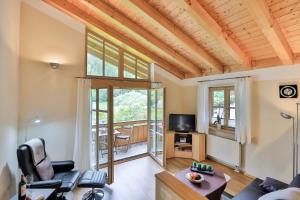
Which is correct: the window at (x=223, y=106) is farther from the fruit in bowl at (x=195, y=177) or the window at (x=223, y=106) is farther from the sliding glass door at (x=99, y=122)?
the sliding glass door at (x=99, y=122)

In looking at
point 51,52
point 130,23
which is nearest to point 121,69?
point 130,23

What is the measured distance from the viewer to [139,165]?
4.09 m

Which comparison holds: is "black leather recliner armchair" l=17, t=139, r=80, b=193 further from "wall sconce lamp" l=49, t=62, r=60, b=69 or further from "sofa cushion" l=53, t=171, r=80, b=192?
"wall sconce lamp" l=49, t=62, r=60, b=69

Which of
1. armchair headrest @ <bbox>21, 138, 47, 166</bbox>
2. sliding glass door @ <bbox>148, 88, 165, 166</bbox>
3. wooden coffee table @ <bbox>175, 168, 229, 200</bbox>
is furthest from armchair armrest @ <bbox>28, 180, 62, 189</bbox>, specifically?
sliding glass door @ <bbox>148, 88, 165, 166</bbox>

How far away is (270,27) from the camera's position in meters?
2.22

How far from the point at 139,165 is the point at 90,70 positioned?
251 centimetres

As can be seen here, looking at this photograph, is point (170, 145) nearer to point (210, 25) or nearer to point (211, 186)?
point (211, 186)

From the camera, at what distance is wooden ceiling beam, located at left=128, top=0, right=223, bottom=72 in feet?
8.45

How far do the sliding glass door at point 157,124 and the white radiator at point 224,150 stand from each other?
1.27 m

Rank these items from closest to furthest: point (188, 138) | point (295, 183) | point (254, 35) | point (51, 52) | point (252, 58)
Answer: point (295, 183) < point (254, 35) < point (51, 52) < point (252, 58) < point (188, 138)

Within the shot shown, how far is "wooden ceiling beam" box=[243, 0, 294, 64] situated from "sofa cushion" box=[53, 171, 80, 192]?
327 centimetres

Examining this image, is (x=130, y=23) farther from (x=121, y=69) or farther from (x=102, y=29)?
(x=121, y=69)

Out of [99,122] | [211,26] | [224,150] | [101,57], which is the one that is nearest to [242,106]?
[224,150]

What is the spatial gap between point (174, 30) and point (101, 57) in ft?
5.69
